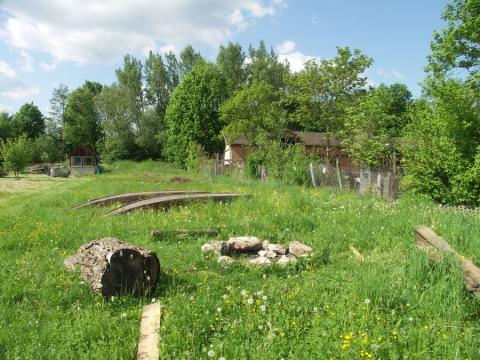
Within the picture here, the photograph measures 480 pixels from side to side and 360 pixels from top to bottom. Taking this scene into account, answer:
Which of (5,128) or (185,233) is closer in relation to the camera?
(185,233)

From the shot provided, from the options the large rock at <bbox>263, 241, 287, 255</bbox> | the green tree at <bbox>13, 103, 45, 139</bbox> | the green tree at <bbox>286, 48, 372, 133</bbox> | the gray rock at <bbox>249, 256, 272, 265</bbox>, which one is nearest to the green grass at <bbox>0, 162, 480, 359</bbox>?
the gray rock at <bbox>249, 256, 272, 265</bbox>

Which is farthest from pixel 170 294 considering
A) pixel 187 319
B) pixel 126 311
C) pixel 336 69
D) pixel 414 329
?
pixel 336 69

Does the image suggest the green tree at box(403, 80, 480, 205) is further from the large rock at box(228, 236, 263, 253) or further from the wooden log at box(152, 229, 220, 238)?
the wooden log at box(152, 229, 220, 238)

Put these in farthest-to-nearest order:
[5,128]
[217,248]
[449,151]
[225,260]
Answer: [5,128], [449,151], [217,248], [225,260]

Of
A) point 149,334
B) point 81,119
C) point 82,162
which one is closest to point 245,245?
point 149,334

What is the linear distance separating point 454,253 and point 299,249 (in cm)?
272

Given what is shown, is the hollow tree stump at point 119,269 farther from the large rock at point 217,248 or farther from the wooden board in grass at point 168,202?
the wooden board in grass at point 168,202

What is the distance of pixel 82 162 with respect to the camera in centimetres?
4631

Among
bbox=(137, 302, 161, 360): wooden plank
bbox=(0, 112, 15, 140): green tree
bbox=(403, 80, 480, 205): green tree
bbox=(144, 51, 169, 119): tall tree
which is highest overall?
bbox=(144, 51, 169, 119): tall tree

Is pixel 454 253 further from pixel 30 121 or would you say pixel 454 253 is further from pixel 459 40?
pixel 30 121

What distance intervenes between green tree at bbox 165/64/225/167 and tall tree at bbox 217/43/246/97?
6.71 m

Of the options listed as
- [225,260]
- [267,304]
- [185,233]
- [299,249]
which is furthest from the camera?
[185,233]

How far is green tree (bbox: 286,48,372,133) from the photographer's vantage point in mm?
Result: 29922

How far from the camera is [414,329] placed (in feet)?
12.3
